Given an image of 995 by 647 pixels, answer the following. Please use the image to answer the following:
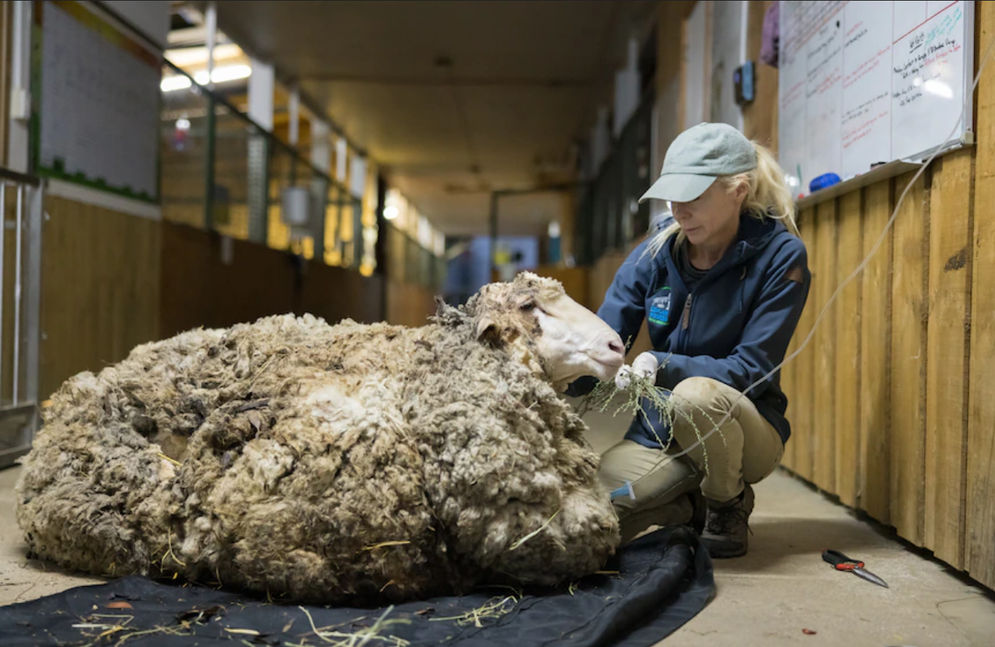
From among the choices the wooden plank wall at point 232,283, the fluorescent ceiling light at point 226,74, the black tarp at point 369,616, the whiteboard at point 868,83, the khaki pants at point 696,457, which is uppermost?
the fluorescent ceiling light at point 226,74

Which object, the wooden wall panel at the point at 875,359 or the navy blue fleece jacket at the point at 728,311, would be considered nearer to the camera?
the navy blue fleece jacket at the point at 728,311

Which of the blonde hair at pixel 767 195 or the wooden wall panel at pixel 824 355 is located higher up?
the blonde hair at pixel 767 195

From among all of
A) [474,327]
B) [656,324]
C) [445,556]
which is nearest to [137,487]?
[445,556]

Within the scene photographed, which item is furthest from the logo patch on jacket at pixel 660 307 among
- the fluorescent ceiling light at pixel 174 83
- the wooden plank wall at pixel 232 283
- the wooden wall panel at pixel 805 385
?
the fluorescent ceiling light at pixel 174 83

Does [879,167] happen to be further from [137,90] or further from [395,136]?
[395,136]

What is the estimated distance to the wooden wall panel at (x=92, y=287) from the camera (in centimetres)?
424

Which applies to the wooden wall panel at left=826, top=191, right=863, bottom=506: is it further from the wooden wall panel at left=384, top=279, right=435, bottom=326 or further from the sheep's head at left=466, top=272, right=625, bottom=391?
the wooden wall panel at left=384, top=279, right=435, bottom=326

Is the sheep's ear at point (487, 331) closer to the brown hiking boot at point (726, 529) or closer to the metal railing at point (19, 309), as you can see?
the brown hiking boot at point (726, 529)

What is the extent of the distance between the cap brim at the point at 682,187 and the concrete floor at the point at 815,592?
75 cm

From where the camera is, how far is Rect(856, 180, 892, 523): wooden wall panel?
290cm

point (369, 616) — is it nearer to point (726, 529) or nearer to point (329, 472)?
point (329, 472)

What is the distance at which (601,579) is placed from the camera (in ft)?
7.11

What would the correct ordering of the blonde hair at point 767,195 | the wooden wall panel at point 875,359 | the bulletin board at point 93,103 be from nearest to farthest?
the blonde hair at point 767,195, the wooden wall panel at point 875,359, the bulletin board at point 93,103

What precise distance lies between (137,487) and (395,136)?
10277 millimetres
